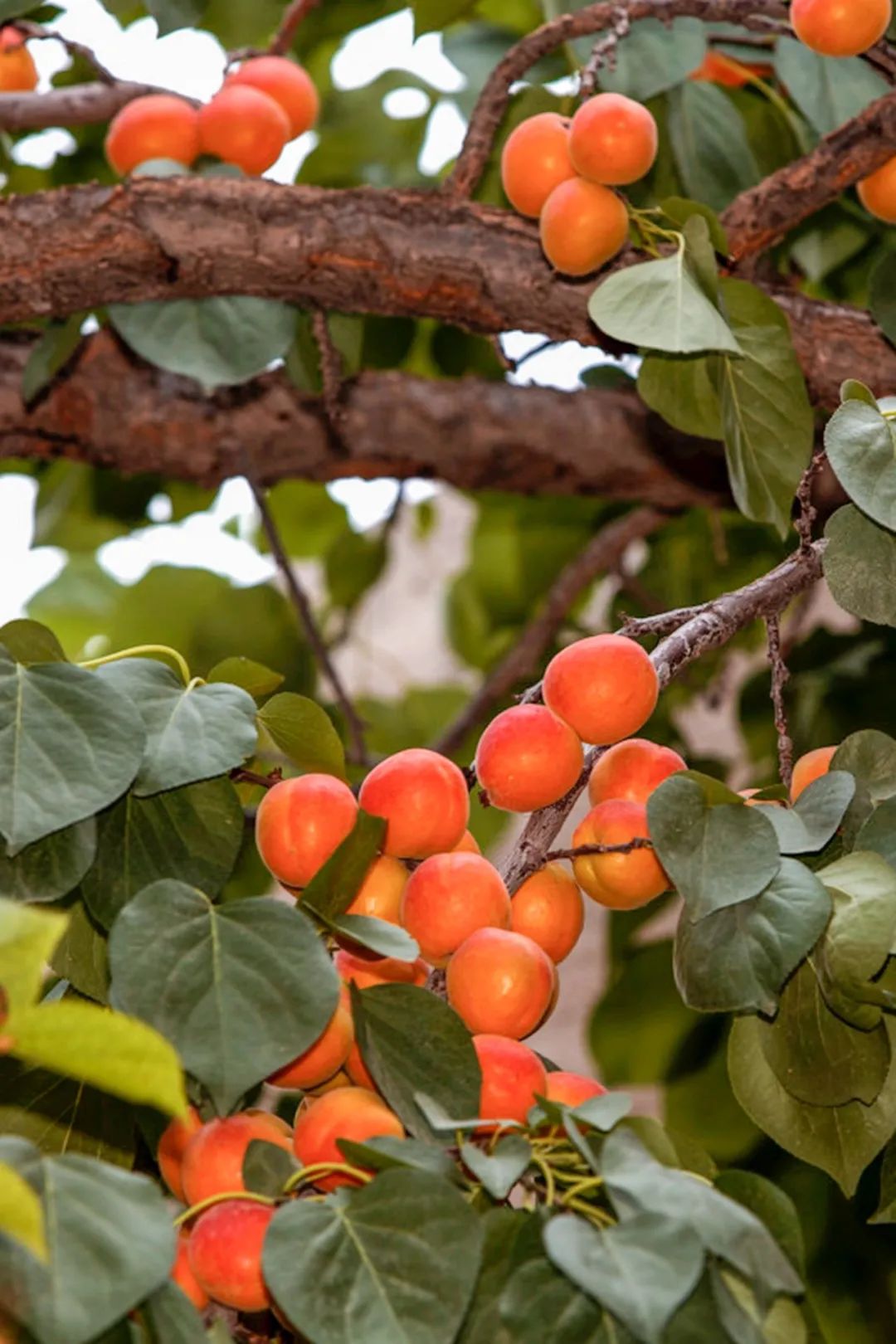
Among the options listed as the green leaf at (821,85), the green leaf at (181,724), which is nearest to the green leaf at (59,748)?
the green leaf at (181,724)

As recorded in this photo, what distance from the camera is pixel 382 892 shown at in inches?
18.7

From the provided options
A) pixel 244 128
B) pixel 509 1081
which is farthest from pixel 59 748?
pixel 244 128

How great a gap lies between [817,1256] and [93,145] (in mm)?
789

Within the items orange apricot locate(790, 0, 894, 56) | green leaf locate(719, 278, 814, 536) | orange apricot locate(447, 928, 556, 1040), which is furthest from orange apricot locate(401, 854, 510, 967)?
orange apricot locate(790, 0, 894, 56)

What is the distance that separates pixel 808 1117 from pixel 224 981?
0.57ft

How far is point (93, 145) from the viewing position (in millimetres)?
1106

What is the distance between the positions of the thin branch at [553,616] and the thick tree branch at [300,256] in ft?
1.19

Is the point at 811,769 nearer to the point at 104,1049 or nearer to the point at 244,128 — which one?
the point at 104,1049

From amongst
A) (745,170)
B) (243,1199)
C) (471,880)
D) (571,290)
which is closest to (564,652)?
(471,880)

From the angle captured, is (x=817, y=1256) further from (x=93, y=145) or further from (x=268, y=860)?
(x=93, y=145)

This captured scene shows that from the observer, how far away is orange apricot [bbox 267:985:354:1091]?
432 millimetres

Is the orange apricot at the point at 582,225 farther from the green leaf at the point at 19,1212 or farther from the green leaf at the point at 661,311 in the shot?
the green leaf at the point at 19,1212

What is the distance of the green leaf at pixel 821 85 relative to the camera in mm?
835

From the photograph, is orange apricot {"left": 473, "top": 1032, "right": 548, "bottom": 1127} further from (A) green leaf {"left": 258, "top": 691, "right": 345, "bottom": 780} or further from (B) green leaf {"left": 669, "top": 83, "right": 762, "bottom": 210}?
(B) green leaf {"left": 669, "top": 83, "right": 762, "bottom": 210}
